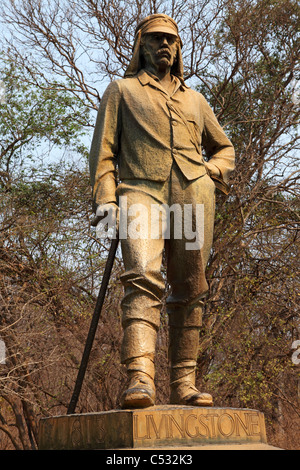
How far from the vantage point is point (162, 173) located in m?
4.33

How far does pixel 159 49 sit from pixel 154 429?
2.36 metres

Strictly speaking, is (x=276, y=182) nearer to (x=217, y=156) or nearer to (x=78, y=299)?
(x=78, y=299)

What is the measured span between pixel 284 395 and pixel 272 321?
67.7 inches

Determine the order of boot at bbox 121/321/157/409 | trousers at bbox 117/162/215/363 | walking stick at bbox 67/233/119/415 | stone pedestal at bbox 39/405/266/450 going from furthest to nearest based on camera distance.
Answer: walking stick at bbox 67/233/119/415 < trousers at bbox 117/162/215/363 < boot at bbox 121/321/157/409 < stone pedestal at bbox 39/405/266/450

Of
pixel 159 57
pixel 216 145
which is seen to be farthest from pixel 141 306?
pixel 159 57

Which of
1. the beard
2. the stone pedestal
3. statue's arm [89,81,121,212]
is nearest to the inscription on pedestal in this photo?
the stone pedestal

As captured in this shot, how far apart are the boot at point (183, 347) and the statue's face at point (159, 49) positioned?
154 cm

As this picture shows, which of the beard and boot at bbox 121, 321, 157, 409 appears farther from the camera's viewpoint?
the beard

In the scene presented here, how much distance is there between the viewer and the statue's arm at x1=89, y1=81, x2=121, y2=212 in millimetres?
4410

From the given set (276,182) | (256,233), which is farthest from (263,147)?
(256,233)

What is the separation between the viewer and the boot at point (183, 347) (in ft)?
14.3

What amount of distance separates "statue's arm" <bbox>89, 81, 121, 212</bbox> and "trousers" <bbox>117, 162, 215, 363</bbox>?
121 millimetres

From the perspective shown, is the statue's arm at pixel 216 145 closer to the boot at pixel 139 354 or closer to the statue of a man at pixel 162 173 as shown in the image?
the statue of a man at pixel 162 173

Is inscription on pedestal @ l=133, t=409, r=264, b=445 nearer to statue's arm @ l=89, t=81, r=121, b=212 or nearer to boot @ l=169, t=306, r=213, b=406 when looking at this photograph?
boot @ l=169, t=306, r=213, b=406
